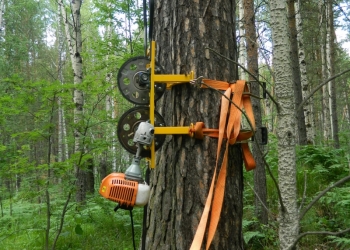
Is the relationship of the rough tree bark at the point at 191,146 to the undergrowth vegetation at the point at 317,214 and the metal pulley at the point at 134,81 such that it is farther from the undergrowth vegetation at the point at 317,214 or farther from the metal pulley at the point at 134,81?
the undergrowth vegetation at the point at 317,214

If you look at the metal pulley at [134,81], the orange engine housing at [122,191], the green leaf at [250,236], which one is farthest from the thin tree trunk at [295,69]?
the orange engine housing at [122,191]

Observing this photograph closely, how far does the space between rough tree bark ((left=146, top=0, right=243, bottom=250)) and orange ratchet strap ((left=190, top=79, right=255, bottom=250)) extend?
2.1 inches

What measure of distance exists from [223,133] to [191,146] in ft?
0.58

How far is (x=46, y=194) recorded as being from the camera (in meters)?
4.57

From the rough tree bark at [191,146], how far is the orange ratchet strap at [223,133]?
53 millimetres

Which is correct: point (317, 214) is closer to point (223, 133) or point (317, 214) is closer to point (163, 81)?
point (223, 133)

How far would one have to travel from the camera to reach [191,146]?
65.6 inches

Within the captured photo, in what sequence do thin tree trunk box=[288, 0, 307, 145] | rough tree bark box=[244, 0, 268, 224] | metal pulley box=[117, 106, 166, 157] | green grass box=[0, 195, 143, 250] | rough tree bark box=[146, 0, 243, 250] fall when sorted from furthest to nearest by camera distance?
thin tree trunk box=[288, 0, 307, 145] → rough tree bark box=[244, 0, 268, 224] → green grass box=[0, 195, 143, 250] → metal pulley box=[117, 106, 166, 157] → rough tree bark box=[146, 0, 243, 250]

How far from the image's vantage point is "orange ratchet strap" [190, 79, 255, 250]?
150 cm

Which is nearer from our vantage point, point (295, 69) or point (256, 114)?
point (256, 114)

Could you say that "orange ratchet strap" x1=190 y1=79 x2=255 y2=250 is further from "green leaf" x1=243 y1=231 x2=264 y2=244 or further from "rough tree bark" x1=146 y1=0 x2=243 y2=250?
"green leaf" x1=243 y1=231 x2=264 y2=244

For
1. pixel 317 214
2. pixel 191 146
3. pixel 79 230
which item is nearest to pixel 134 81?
pixel 191 146

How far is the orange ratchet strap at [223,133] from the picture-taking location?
150 cm

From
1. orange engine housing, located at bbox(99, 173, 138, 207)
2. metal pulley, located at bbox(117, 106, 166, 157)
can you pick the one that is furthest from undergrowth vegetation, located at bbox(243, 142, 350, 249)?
orange engine housing, located at bbox(99, 173, 138, 207)
